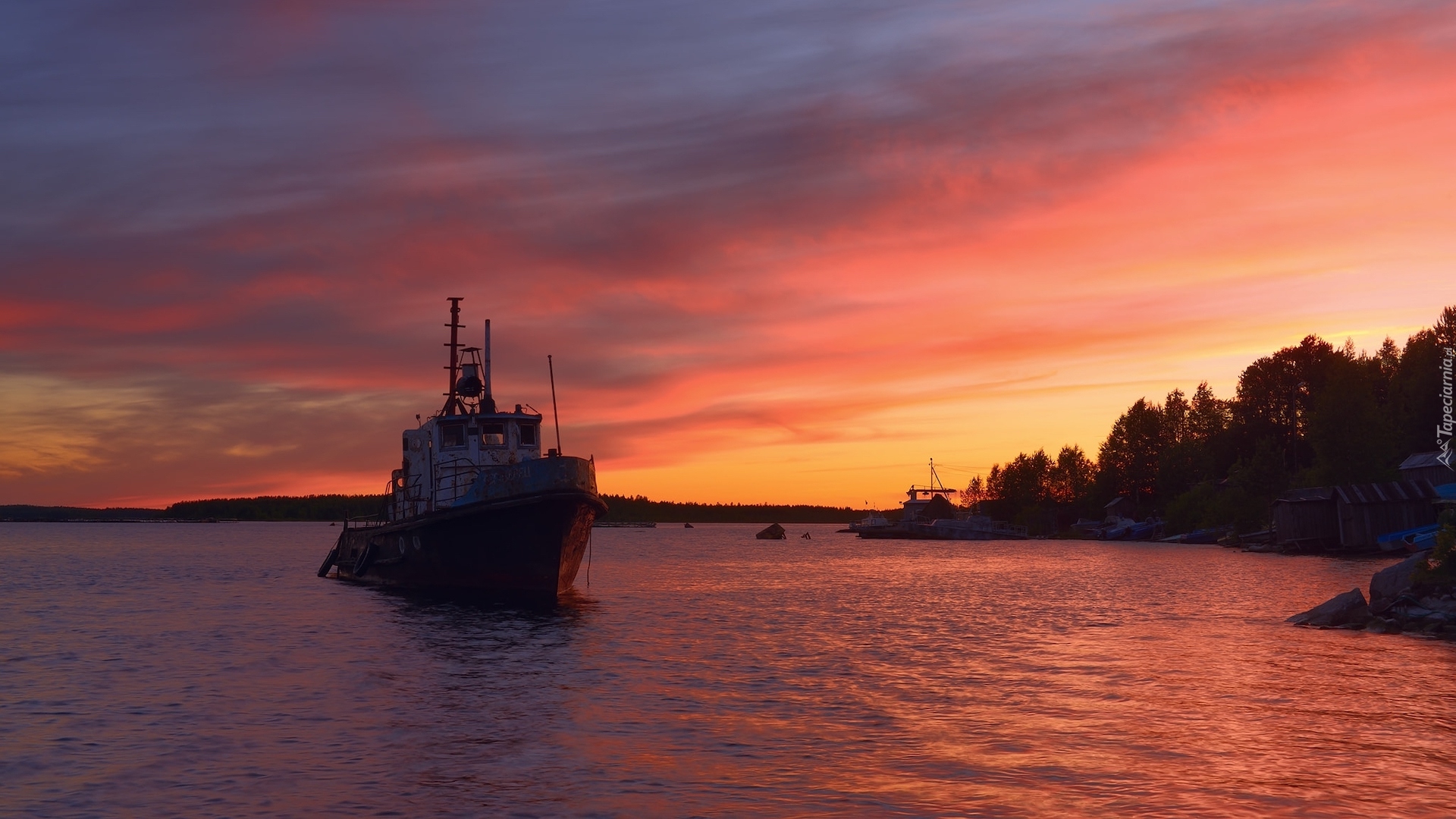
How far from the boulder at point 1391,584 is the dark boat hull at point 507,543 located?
27.6m

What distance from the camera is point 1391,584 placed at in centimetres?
3653

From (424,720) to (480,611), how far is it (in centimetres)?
2100

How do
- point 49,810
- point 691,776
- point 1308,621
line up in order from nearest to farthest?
point 49,810 → point 691,776 → point 1308,621

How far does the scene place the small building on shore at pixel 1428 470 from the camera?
76.8 m

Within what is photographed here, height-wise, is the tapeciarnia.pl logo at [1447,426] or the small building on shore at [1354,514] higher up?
the tapeciarnia.pl logo at [1447,426]

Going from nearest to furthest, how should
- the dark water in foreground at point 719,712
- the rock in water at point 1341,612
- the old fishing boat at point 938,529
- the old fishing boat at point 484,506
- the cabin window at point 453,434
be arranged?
1. the dark water in foreground at point 719,712
2. the rock in water at point 1341,612
3. the old fishing boat at point 484,506
4. the cabin window at point 453,434
5. the old fishing boat at point 938,529

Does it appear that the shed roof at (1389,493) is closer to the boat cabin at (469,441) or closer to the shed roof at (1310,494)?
the shed roof at (1310,494)

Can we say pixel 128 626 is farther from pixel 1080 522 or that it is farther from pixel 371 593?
pixel 1080 522

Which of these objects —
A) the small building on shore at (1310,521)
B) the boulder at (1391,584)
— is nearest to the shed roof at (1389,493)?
the small building on shore at (1310,521)

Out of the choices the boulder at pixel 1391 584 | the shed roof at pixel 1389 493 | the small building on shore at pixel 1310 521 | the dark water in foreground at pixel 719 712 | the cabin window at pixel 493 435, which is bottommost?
the dark water in foreground at pixel 719 712

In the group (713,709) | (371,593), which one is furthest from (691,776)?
(371,593)

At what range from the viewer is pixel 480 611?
134ft

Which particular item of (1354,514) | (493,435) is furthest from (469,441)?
(1354,514)

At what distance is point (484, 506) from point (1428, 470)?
239ft
